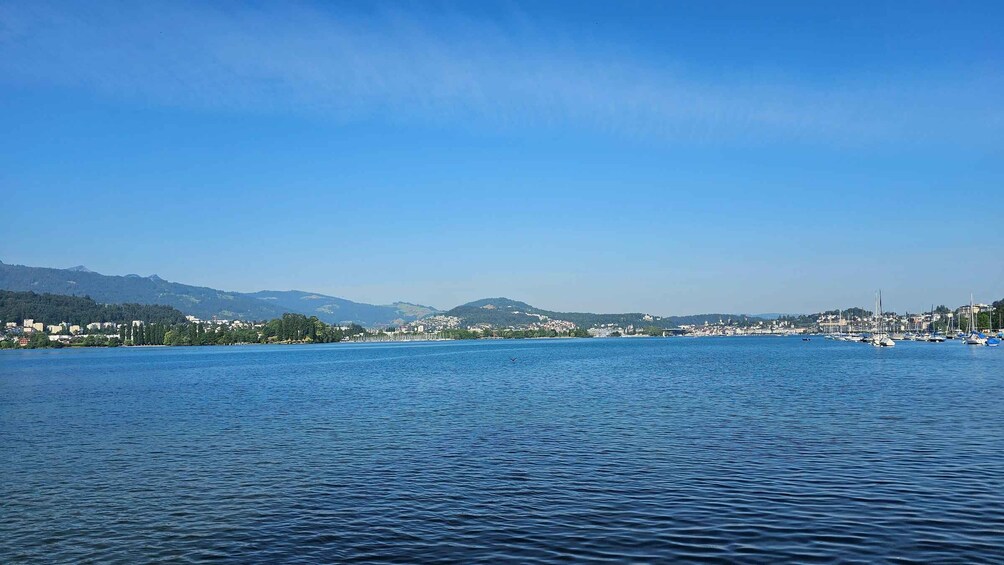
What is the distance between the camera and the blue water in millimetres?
14695

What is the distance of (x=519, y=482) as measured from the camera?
67.1 ft

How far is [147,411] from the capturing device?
43.1 metres

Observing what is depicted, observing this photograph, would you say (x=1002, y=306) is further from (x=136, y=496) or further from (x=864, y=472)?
(x=136, y=496)

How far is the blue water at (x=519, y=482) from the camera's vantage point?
14.7 m

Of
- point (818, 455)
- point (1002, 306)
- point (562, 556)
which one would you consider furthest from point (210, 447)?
point (1002, 306)

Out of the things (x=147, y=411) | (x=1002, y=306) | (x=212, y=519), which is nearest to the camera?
(x=212, y=519)

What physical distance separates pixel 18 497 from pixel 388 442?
12.1 m

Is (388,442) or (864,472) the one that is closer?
(864,472)

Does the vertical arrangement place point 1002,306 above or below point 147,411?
above

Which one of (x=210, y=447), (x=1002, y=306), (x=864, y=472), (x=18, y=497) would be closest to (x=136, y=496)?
(x=18, y=497)

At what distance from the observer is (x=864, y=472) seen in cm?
2058

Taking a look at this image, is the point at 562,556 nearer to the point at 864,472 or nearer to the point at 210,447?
the point at 864,472

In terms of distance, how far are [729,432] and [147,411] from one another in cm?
3273

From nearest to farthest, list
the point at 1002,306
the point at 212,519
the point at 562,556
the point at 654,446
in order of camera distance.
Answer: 1. the point at 562,556
2. the point at 212,519
3. the point at 654,446
4. the point at 1002,306
